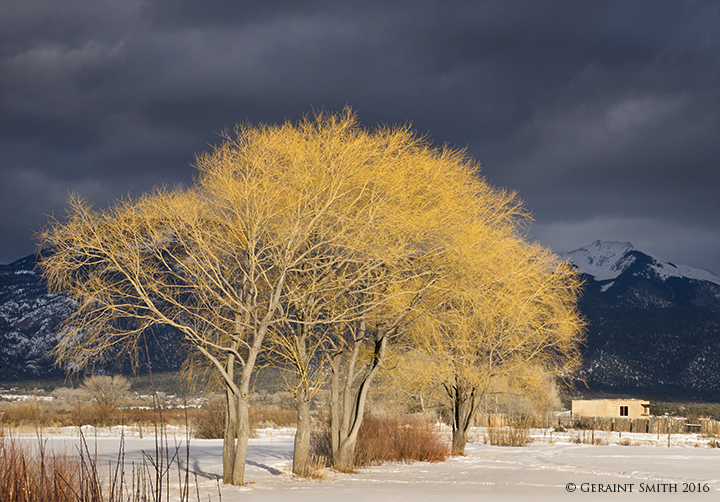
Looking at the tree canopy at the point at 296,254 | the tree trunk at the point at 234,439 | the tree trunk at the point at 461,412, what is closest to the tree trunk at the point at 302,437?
the tree canopy at the point at 296,254

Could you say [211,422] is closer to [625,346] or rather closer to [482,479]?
[482,479]

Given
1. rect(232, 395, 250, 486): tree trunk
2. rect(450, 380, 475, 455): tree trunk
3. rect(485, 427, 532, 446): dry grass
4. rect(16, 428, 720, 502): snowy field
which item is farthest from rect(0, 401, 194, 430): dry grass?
rect(232, 395, 250, 486): tree trunk

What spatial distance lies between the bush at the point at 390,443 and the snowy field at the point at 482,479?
1.85ft

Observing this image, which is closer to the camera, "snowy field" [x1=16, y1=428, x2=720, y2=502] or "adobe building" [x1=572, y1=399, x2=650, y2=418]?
"snowy field" [x1=16, y1=428, x2=720, y2=502]

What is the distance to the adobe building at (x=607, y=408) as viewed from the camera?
63719mm

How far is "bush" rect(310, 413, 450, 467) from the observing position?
19859 millimetres

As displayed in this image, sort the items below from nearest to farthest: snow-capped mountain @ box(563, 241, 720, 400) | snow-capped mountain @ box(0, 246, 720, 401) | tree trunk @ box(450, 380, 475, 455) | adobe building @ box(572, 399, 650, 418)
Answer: tree trunk @ box(450, 380, 475, 455) < adobe building @ box(572, 399, 650, 418) < snow-capped mountain @ box(0, 246, 720, 401) < snow-capped mountain @ box(563, 241, 720, 400)

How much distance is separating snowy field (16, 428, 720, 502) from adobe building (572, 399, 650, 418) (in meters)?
38.8

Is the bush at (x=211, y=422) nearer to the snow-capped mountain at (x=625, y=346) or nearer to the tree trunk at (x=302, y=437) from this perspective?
the tree trunk at (x=302, y=437)

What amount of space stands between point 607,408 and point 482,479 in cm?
5241

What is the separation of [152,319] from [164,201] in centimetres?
303

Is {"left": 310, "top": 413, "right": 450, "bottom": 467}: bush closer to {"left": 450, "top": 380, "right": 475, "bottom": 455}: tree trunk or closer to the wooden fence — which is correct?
{"left": 450, "top": 380, "right": 475, "bottom": 455}: tree trunk

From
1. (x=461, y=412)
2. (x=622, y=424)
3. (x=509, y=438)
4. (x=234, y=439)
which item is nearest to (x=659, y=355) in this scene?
(x=622, y=424)

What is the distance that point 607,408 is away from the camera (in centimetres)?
6419
